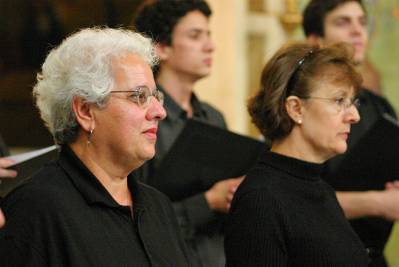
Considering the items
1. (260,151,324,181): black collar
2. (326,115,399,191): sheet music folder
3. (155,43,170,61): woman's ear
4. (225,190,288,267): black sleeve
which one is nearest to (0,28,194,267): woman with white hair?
(225,190,288,267): black sleeve

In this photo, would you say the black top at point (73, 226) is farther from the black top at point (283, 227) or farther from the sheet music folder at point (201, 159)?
the sheet music folder at point (201, 159)

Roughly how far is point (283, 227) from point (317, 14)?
6.28 ft

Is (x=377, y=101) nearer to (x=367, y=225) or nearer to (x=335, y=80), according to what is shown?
(x=367, y=225)

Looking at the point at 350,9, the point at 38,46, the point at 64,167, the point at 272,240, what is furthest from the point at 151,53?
the point at 38,46

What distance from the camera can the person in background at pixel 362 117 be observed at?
3.84 m

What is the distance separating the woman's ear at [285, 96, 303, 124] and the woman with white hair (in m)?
0.59

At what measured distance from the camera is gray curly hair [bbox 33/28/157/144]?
274 centimetres

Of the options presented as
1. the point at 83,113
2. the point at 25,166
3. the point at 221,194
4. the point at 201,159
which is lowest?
the point at 221,194

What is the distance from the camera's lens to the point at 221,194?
3.67 meters

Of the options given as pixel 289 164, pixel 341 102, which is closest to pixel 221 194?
pixel 289 164

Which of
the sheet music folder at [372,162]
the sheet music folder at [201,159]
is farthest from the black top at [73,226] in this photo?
the sheet music folder at [372,162]

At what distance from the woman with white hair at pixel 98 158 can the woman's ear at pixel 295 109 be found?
59cm

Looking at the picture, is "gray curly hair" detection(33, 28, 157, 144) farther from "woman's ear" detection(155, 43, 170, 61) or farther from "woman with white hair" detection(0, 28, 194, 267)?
"woman's ear" detection(155, 43, 170, 61)

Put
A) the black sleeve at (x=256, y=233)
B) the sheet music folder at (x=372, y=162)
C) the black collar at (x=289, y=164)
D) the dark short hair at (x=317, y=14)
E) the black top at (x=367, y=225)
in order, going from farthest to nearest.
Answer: the dark short hair at (x=317, y=14) < the black top at (x=367, y=225) < the sheet music folder at (x=372, y=162) < the black collar at (x=289, y=164) < the black sleeve at (x=256, y=233)
